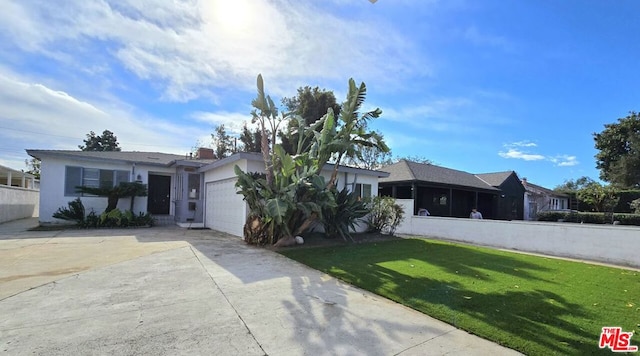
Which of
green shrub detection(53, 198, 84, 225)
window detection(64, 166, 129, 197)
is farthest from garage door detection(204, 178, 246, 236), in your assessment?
green shrub detection(53, 198, 84, 225)

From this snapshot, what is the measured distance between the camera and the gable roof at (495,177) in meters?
25.8

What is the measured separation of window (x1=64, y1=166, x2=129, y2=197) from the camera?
1400cm

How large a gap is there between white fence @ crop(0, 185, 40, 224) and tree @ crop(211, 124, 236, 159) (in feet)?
55.8

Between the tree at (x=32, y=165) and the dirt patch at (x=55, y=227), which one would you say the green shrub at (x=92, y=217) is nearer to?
the dirt patch at (x=55, y=227)

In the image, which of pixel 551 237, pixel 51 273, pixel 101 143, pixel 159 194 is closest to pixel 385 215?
pixel 551 237

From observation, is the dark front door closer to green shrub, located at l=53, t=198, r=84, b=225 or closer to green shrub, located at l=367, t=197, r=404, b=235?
green shrub, located at l=53, t=198, r=84, b=225

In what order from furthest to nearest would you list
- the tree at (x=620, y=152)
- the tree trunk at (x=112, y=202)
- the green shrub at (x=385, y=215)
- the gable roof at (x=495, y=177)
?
1. the tree at (x=620, y=152)
2. the gable roof at (x=495, y=177)
3. the tree trunk at (x=112, y=202)
4. the green shrub at (x=385, y=215)

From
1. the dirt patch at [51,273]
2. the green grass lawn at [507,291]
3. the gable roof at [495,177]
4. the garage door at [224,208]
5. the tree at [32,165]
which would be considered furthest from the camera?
the tree at [32,165]

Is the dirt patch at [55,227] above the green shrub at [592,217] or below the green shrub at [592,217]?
below

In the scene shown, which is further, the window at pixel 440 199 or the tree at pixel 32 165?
the tree at pixel 32 165

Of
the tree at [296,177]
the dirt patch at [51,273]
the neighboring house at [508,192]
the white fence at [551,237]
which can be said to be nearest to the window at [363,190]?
the white fence at [551,237]

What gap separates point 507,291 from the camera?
17.5 ft

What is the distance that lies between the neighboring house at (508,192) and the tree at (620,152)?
37.4ft

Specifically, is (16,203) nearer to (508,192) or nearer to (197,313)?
(197,313)
